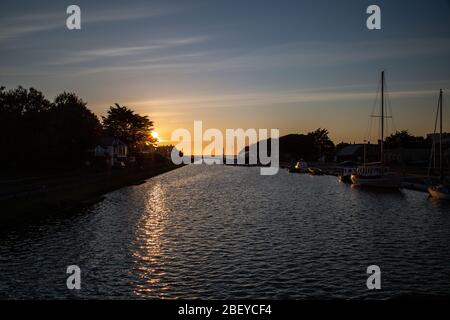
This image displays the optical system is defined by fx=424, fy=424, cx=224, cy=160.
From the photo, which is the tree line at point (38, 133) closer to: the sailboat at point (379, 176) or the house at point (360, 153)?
the sailboat at point (379, 176)

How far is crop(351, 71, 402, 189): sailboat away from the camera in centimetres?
6202

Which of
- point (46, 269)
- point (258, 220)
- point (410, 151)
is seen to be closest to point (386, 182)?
point (258, 220)

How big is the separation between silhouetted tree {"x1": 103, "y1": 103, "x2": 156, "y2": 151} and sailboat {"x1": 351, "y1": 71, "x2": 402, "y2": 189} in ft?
291

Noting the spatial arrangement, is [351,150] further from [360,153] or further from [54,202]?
[54,202]

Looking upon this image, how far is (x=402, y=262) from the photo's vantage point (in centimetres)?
2305

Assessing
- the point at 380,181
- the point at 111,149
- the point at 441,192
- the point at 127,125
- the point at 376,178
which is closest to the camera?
the point at 441,192

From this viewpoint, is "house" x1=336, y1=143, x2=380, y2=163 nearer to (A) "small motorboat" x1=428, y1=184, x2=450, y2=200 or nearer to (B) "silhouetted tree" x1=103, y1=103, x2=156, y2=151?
(B) "silhouetted tree" x1=103, y1=103, x2=156, y2=151

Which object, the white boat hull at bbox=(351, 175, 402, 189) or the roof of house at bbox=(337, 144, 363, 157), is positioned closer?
the white boat hull at bbox=(351, 175, 402, 189)

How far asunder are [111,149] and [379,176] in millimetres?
73329

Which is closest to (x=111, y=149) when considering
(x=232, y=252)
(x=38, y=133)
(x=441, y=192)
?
(x=38, y=133)

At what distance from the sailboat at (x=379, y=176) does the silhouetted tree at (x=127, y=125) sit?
8884 centimetres

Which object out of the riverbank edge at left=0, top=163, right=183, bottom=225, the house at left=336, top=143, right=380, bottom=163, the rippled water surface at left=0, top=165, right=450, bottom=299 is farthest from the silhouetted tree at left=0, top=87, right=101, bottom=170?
the house at left=336, top=143, right=380, bottom=163

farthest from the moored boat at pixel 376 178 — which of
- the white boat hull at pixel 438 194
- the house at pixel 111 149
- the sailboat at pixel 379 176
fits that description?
the house at pixel 111 149

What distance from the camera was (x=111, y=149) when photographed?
114250 millimetres
